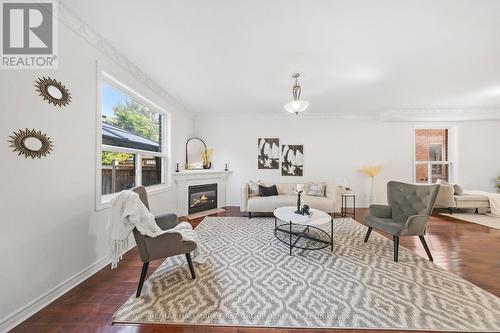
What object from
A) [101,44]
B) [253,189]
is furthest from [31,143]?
[253,189]

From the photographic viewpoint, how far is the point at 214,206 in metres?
4.86

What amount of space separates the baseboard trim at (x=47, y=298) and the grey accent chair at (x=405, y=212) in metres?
3.59

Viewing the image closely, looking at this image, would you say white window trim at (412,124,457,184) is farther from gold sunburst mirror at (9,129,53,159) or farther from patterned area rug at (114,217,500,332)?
gold sunburst mirror at (9,129,53,159)

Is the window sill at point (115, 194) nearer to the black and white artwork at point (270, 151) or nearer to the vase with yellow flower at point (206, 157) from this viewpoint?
the vase with yellow flower at point (206, 157)

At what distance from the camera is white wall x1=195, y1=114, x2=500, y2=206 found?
4.99 meters

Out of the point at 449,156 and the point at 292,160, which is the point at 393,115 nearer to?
the point at 449,156

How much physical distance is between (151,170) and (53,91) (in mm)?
1969

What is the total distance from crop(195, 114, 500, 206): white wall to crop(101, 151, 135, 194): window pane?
8.50ft

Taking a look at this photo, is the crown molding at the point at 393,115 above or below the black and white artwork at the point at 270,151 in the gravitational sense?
above

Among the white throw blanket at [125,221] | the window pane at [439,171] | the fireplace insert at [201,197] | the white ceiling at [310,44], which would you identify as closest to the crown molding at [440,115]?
the white ceiling at [310,44]

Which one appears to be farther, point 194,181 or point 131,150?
point 194,181

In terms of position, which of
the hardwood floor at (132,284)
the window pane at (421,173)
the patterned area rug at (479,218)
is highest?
the window pane at (421,173)

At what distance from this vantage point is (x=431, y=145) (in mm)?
5285

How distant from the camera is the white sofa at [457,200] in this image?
427 cm
